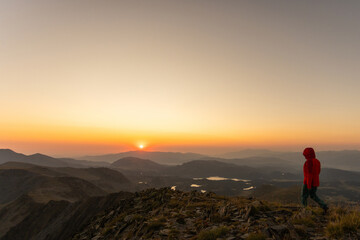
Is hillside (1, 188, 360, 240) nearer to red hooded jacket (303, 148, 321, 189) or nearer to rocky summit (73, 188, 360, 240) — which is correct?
rocky summit (73, 188, 360, 240)

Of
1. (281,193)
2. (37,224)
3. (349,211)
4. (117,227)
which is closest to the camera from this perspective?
(349,211)

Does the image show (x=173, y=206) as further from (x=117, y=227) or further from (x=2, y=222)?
(x=2, y=222)

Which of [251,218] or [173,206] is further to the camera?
[173,206]

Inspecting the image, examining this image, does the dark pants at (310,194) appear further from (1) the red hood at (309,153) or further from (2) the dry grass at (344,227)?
(2) the dry grass at (344,227)

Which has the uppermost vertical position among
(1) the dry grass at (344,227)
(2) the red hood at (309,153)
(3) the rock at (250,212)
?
(2) the red hood at (309,153)

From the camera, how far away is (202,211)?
13.1m

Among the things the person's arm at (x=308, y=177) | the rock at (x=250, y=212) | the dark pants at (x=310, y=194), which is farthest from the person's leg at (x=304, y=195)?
the rock at (x=250, y=212)

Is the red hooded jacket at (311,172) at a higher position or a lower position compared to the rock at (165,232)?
higher

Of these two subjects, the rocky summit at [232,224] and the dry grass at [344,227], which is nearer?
the dry grass at [344,227]

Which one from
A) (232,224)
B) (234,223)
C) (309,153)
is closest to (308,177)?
(309,153)

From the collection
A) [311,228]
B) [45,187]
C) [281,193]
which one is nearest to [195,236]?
[311,228]

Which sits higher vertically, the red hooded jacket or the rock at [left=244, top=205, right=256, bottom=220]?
the red hooded jacket

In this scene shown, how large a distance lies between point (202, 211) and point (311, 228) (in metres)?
6.55

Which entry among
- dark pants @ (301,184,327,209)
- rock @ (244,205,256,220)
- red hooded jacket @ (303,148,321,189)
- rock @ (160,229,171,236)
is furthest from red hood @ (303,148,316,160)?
rock @ (160,229,171,236)
